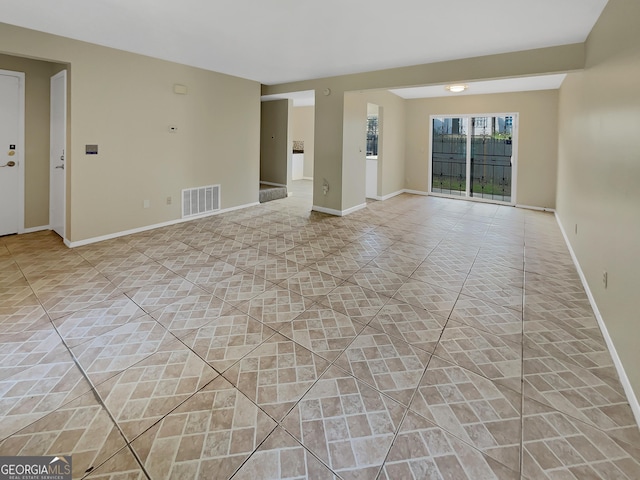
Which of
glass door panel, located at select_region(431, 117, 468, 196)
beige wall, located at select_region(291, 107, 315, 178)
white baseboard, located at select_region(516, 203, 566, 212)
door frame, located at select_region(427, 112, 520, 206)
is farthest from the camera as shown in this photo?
beige wall, located at select_region(291, 107, 315, 178)

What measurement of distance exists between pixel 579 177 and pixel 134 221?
6.15m

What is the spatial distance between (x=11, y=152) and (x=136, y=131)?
1657 millimetres

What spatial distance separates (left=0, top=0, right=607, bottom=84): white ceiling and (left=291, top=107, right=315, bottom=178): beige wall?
6.29 m

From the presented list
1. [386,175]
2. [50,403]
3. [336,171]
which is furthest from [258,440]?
[386,175]

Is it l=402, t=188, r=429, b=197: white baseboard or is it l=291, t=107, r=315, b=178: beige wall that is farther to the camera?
l=291, t=107, r=315, b=178: beige wall

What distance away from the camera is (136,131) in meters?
4.83

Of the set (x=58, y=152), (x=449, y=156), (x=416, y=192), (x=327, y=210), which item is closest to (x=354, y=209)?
(x=327, y=210)

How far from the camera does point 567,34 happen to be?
3.64 meters

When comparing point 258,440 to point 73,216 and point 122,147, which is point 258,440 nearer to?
point 73,216

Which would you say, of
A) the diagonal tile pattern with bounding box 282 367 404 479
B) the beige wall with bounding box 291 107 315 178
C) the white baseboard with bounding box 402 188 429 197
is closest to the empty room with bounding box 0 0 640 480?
the diagonal tile pattern with bounding box 282 367 404 479

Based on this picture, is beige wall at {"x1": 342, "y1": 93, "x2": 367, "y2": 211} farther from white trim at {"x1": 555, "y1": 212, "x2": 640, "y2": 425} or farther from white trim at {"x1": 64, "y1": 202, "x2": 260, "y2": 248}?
white trim at {"x1": 555, "y1": 212, "x2": 640, "y2": 425}

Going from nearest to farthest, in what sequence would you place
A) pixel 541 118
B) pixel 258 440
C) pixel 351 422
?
1. pixel 258 440
2. pixel 351 422
3. pixel 541 118

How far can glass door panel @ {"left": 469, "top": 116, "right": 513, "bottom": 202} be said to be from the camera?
7.82 metres

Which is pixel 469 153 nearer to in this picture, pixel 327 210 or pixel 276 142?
pixel 327 210
